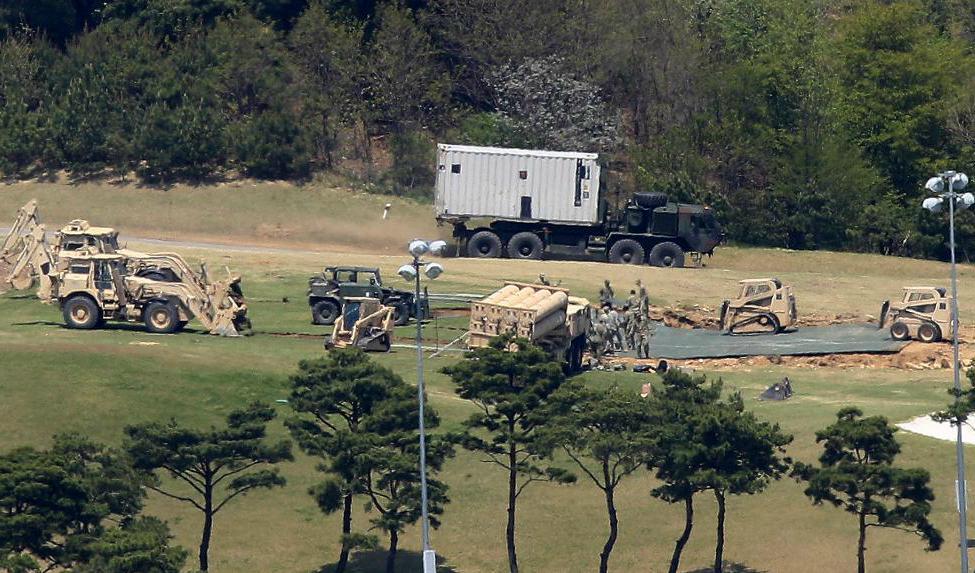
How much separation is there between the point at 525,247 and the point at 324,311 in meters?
18.7

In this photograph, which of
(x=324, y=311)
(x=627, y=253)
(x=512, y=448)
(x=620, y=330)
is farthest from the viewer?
(x=627, y=253)

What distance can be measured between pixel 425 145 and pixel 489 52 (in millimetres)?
6610

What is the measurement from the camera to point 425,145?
89562mm

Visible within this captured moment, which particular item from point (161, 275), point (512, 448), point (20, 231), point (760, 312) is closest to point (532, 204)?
point (760, 312)

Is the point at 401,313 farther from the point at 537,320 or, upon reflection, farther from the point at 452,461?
the point at 452,461

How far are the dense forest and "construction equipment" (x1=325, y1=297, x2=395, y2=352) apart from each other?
3222 centimetres

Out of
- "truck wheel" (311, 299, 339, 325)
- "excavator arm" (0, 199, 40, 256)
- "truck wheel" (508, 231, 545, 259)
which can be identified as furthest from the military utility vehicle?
"truck wheel" (508, 231, 545, 259)

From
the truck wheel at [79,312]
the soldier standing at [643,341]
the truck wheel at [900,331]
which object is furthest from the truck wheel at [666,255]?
the truck wheel at [79,312]

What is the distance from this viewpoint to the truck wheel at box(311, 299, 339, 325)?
5806 cm

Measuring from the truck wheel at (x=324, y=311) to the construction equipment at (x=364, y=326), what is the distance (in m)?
3.00

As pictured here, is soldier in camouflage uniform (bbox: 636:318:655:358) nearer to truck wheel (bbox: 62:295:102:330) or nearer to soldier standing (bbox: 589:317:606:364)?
soldier standing (bbox: 589:317:606:364)

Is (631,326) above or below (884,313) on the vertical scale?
below

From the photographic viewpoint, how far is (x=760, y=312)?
61969mm

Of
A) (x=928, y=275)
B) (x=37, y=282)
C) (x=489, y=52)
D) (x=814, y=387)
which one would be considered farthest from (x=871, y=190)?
(x=37, y=282)
